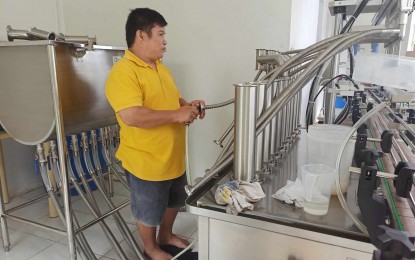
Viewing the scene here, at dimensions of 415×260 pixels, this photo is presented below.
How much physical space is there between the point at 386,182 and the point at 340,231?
0.21m

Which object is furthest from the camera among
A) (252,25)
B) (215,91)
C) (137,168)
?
(215,91)

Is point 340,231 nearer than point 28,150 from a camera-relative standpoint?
Yes

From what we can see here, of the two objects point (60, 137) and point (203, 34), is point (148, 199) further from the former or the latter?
point (203, 34)

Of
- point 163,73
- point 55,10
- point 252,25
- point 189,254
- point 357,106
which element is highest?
point 55,10

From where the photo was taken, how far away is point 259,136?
Result: 32.5 inches

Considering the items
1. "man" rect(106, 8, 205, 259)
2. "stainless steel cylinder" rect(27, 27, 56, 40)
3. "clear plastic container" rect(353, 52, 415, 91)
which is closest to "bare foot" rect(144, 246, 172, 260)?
"man" rect(106, 8, 205, 259)

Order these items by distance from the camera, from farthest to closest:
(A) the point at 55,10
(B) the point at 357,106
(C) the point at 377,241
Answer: (A) the point at 55,10
(B) the point at 357,106
(C) the point at 377,241

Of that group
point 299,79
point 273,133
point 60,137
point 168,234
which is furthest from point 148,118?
point 168,234

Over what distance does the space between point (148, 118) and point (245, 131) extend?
705 mm

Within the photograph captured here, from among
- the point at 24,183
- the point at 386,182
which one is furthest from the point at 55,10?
the point at 386,182

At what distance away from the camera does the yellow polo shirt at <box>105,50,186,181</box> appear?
4.50 ft

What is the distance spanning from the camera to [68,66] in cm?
153

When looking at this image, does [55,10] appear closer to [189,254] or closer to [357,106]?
[189,254]

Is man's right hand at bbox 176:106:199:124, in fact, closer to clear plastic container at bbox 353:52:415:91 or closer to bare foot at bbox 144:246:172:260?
clear plastic container at bbox 353:52:415:91
